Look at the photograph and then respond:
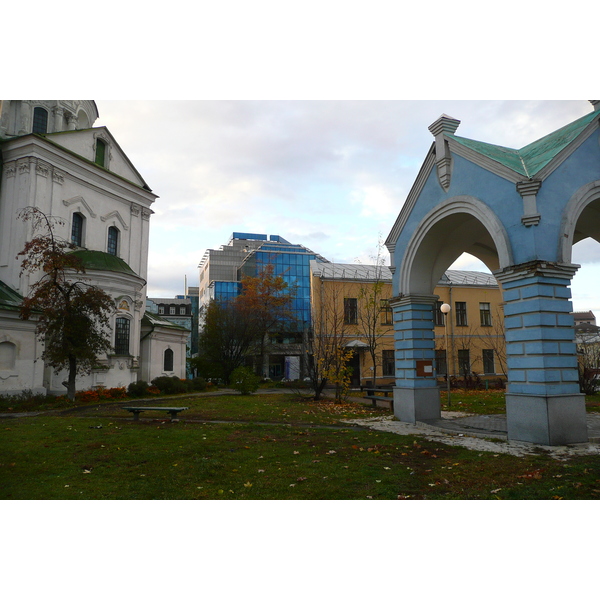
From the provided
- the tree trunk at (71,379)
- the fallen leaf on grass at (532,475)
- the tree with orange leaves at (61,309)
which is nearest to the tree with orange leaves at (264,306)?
the tree trunk at (71,379)

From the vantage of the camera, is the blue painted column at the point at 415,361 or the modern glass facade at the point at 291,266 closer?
the blue painted column at the point at 415,361

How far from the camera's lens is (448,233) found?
13.6 m

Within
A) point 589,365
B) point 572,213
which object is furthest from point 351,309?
point 572,213

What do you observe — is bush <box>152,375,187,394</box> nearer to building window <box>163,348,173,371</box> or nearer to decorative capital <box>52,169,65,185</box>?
building window <box>163,348,173,371</box>

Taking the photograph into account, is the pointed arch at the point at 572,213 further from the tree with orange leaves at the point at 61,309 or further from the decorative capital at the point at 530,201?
the tree with orange leaves at the point at 61,309

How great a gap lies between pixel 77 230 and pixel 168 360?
9.76 metres

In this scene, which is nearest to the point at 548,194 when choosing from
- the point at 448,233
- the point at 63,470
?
the point at 448,233

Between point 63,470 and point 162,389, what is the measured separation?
18.9 metres

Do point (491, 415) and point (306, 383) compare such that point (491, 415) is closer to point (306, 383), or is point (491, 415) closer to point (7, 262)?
point (306, 383)

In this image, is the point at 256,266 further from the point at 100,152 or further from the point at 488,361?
the point at 100,152

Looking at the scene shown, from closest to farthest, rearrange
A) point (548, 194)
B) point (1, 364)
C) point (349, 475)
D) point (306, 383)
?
point (349, 475)
point (548, 194)
point (1, 364)
point (306, 383)

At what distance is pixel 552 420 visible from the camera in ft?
30.0

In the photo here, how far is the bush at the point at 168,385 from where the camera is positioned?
25.6 meters

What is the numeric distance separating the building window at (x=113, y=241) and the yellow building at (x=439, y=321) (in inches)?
538
